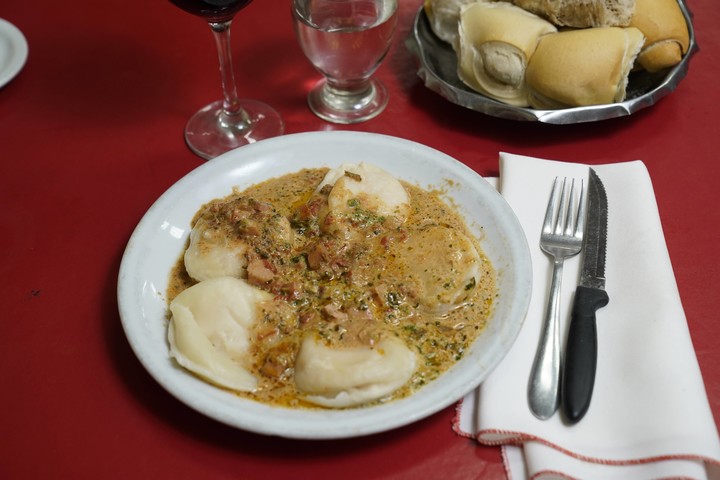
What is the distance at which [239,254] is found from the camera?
5.28 feet

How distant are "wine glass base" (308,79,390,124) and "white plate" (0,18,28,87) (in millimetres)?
971

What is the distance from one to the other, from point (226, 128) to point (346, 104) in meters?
0.40

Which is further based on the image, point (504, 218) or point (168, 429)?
point (504, 218)

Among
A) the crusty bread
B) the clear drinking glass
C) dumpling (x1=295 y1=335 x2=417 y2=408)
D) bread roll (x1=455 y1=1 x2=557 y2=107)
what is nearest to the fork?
dumpling (x1=295 y1=335 x2=417 y2=408)

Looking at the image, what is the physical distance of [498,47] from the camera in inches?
80.7

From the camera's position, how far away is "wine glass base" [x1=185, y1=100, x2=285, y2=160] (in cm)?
217

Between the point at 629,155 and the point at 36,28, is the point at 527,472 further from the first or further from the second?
the point at 36,28

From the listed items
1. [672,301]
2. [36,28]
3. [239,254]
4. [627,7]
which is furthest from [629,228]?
[36,28]

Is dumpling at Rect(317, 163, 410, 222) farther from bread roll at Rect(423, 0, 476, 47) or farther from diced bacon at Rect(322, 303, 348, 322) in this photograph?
bread roll at Rect(423, 0, 476, 47)

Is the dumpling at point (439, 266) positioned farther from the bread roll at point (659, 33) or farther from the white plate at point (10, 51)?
the white plate at point (10, 51)

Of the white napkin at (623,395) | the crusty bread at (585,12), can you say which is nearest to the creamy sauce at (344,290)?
the white napkin at (623,395)

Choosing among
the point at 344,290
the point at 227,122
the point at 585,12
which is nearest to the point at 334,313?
the point at 344,290

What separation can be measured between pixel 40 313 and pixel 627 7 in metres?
1.79

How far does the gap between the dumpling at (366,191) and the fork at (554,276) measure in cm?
37
